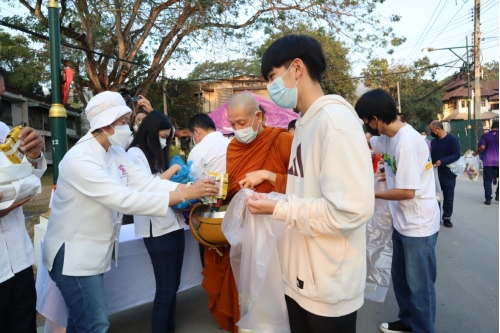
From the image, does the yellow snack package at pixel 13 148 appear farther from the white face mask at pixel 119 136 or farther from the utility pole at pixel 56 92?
the utility pole at pixel 56 92

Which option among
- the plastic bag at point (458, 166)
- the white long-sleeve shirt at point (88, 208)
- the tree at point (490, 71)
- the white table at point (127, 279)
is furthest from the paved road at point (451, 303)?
the tree at point (490, 71)

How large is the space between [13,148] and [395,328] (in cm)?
277

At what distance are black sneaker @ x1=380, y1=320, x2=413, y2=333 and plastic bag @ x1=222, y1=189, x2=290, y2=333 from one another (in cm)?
160

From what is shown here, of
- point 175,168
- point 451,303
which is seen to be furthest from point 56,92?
point 451,303

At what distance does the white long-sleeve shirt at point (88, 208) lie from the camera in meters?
1.71

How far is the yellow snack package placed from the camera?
60.0 inches

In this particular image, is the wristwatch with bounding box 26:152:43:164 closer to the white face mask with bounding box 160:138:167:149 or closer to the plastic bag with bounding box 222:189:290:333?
the white face mask with bounding box 160:138:167:149

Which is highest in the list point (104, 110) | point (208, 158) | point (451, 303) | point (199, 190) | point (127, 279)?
point (104, 110)

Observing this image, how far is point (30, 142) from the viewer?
166 cm

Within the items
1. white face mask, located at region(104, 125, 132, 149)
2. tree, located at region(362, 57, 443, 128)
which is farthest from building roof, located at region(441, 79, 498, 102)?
white face mask, located at region(104, 125, 132, 149)

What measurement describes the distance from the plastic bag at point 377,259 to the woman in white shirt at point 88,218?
5.25 feet

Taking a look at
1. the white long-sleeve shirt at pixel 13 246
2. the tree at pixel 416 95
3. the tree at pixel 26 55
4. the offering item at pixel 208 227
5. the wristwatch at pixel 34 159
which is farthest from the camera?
the tree at pixel 416 95

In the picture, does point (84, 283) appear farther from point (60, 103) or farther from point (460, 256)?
point (460, 256)

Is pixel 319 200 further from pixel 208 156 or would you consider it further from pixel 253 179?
pixel 208 156
